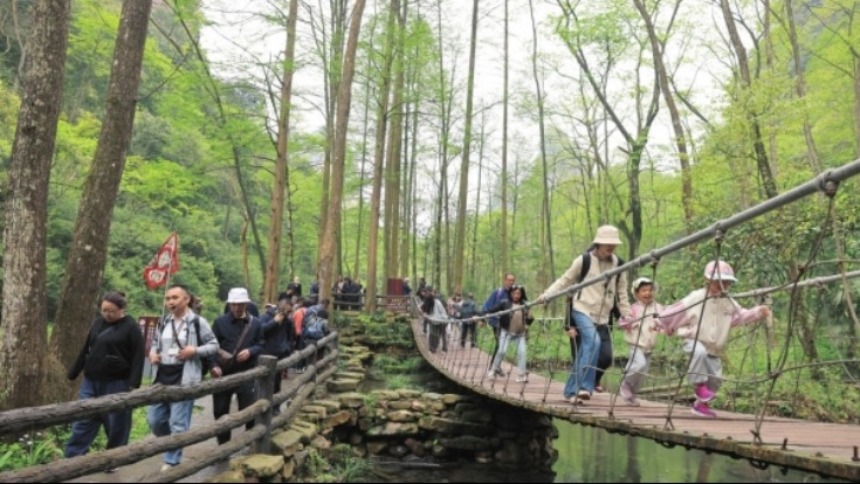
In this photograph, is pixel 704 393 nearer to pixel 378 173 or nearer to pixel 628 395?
pixel 628 395

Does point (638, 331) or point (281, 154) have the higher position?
point (281, 154)

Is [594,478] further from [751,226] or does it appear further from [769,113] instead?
[769,113]

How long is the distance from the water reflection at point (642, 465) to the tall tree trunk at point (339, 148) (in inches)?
205

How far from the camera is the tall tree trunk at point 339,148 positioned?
1197 cm

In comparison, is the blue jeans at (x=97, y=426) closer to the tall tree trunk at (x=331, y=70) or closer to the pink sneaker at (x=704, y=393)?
the pink sneaker at (x=704, y=393)

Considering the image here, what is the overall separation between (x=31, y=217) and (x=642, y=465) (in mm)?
7835

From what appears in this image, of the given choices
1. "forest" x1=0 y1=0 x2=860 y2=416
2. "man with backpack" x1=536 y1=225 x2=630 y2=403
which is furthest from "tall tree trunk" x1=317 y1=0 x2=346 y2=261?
"man with backpack" x1=536 y1=225 x2=630 y2=403

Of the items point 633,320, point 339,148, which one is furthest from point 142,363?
point 339,148

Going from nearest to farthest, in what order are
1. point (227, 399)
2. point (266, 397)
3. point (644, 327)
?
point (644, 327), point (266, 397), point (227, 399)

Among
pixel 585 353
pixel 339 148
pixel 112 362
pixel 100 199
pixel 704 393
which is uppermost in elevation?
pixel 339 148

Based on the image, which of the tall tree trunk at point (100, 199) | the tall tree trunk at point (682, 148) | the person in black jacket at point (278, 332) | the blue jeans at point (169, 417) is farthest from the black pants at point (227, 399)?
the tall tree trunk at point (682, 148)

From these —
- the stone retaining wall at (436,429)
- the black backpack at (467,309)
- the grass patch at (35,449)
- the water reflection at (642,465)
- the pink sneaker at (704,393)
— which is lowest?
the water reflection at (642,465)

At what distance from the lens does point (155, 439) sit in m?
3.73

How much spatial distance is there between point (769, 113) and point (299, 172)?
18.1 metres
